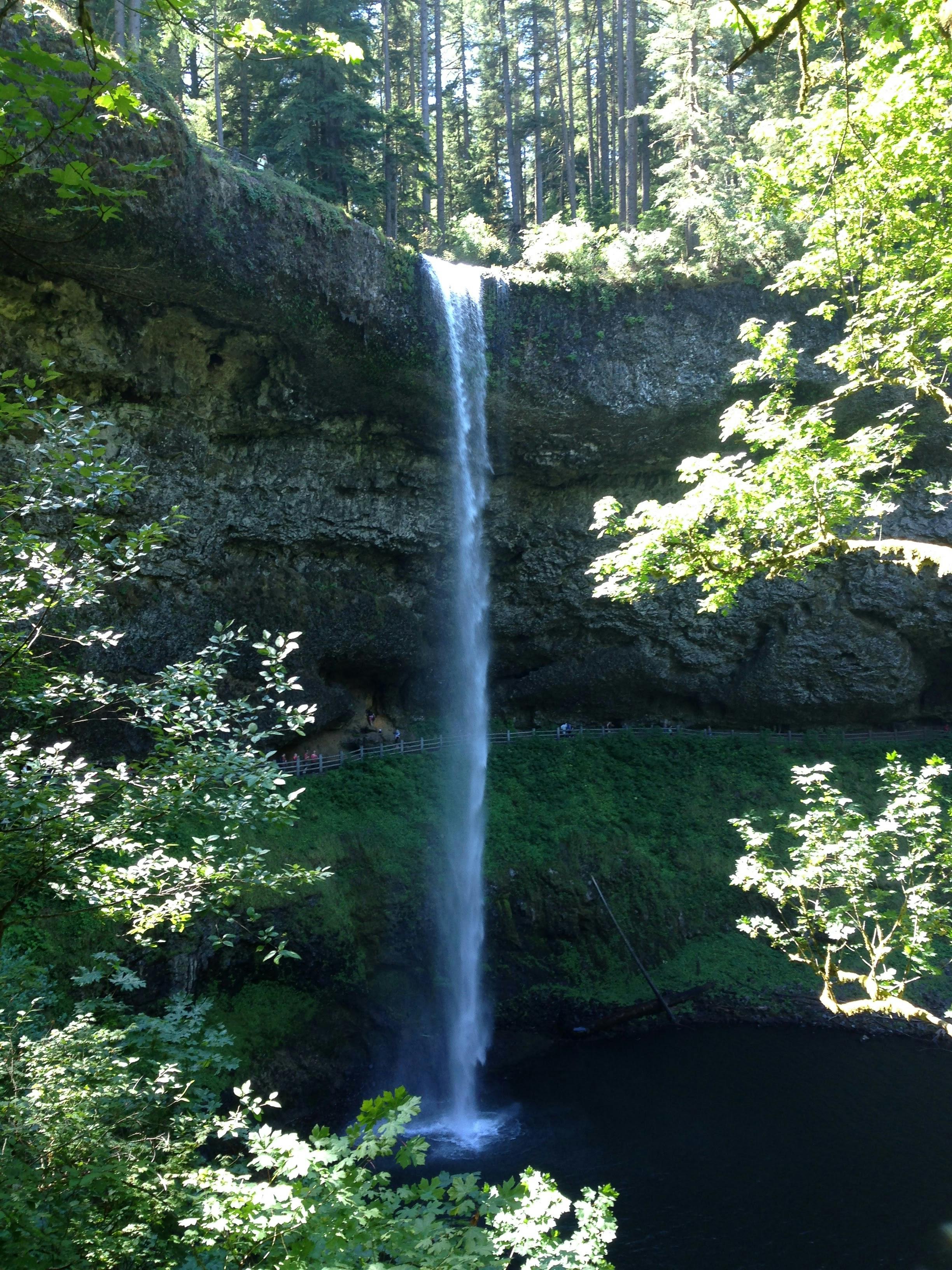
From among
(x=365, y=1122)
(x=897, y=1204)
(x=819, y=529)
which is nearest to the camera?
(x=365, y=1122)

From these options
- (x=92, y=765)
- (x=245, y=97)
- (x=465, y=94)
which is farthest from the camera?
(x=465, y=94)

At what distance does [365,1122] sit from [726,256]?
64.3ft

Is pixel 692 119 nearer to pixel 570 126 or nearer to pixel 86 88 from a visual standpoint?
pixel 570 126

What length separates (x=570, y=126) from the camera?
87.7 feet

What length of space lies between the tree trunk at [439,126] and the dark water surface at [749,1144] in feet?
71.3

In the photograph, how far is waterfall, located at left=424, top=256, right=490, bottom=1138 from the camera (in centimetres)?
1527

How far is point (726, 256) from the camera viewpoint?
18.6m

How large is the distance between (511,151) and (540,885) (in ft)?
78.7

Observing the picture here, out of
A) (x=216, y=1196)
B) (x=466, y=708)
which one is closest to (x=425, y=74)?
(x=466, y=708)

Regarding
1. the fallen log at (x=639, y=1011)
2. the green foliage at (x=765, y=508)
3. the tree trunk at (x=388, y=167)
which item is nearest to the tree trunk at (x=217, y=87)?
the tree trunk at (x=388, y=167)

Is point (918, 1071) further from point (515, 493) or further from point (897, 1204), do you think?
point (515, 493)

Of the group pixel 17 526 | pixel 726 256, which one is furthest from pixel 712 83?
pixel 17 526

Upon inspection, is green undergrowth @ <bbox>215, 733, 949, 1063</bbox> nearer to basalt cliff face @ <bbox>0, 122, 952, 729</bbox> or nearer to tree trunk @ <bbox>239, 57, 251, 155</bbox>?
basalt cliff face @ <bbox>0, 122, 952, 729</bbox>


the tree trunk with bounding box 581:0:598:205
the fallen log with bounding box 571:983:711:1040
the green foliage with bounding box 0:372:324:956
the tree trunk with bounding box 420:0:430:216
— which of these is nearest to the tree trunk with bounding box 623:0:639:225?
the tree trunk with bounding box 581:0:598:205
